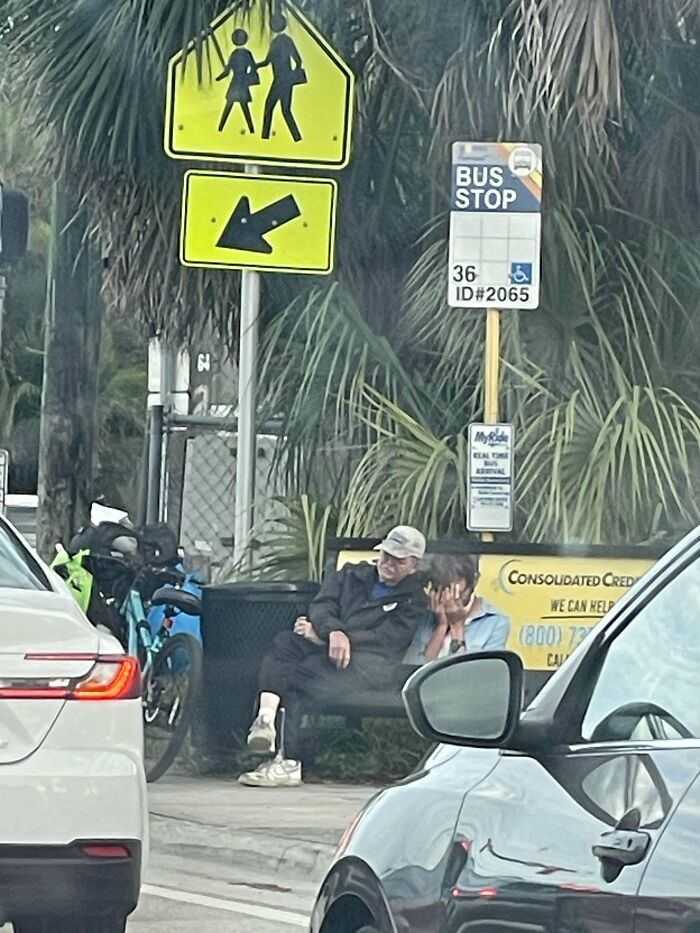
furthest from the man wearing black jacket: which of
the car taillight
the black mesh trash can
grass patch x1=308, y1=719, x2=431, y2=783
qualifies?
the car taillight

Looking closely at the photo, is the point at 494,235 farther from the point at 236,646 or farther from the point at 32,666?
the point at 32,666

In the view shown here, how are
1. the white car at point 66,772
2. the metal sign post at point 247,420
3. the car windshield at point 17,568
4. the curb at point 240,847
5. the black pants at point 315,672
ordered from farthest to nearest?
the metal sign post at point 247,420
the black pants at point 315,672
the curb at point 240,847
the car windshield at point 17,568
the white car at point 66,772

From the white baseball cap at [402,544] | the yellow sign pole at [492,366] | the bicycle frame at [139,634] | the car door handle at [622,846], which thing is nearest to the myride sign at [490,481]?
the yellow sign pole at [492,366]

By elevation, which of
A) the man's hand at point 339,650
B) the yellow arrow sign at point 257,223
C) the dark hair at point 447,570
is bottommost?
the man's hand at point 339,650

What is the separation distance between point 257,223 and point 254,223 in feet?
0.05

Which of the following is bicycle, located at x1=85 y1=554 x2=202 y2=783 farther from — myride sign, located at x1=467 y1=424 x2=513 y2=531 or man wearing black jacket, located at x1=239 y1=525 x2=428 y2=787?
myride sign, located at x1=467 y1=424 x2=513 y2=531

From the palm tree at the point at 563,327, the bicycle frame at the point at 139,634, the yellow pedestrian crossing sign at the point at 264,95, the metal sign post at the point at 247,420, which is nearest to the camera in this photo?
the bicycle frame at the point at 139,634

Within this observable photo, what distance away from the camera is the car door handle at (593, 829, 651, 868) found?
3.13 m

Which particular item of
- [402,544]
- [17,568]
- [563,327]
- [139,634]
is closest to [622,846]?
[17,568]

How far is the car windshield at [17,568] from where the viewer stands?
21.3 ft

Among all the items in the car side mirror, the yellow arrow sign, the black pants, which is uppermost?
the yellow arrow sign

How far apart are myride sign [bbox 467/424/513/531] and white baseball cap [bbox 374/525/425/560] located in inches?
10.8

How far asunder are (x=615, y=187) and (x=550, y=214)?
1.67ft

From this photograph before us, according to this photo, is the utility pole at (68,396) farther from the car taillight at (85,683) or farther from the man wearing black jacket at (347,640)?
the car taillight at (85,683)
